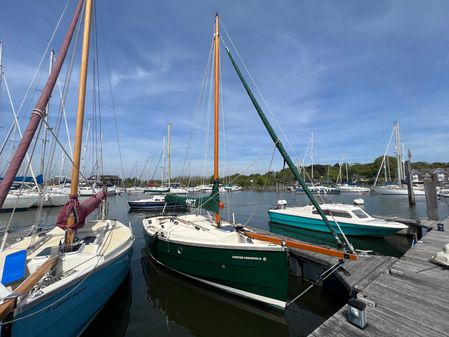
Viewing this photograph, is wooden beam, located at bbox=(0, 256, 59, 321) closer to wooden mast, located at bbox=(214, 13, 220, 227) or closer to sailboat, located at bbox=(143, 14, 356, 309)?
sailboat, located at bbox=(143, 14, 356, 309)

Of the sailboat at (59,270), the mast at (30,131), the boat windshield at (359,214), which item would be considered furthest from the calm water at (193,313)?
the boat windshield at (359,214)

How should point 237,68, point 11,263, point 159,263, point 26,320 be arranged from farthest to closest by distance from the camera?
point 159,263 < point 237,68 < point 11,263 < point 26,320

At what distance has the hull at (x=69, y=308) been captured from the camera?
154 inches

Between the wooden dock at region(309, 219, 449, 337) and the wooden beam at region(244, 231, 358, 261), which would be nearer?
the wooden dock at region(309, 219, 449, 337)

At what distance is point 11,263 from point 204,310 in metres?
5.63

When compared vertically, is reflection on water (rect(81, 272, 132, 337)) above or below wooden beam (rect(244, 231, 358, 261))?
below

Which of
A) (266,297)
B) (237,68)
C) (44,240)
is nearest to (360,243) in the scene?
(266,297)

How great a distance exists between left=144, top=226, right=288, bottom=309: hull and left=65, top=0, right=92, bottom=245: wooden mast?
12.5 ft

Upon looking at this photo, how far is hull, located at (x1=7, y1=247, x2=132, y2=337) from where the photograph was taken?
154 inches

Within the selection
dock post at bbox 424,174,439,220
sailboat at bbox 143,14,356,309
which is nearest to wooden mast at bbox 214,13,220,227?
sailboat at bbox 143,14,356,309

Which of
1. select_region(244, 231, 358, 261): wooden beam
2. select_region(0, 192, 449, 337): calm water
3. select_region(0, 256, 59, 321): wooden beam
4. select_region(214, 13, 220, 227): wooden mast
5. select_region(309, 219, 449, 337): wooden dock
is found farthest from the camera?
select_region(214, 13, 220, 227): wooden mast

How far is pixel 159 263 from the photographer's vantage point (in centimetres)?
1091

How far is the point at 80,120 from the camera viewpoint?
692 cm

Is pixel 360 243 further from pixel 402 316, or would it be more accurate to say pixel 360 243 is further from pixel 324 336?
pixel 324 336
